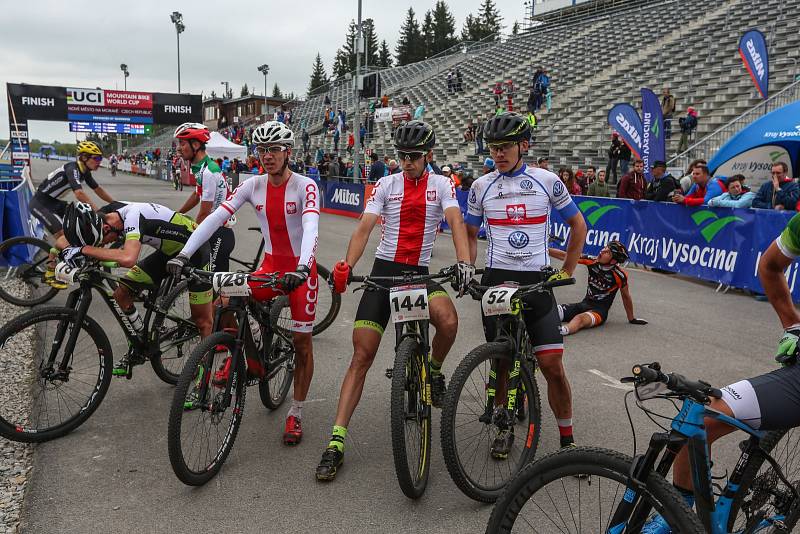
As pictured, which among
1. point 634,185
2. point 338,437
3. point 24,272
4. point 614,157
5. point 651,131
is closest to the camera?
point 338,437

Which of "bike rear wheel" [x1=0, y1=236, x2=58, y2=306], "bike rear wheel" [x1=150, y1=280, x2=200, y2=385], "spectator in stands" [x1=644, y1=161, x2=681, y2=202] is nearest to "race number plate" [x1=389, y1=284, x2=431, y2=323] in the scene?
"bike rear wheel" [x1=150, y1=280, x2=200, y2=385]

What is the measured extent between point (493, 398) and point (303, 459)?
1.37 metres

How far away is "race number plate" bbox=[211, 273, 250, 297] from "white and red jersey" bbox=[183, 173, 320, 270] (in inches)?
23.1

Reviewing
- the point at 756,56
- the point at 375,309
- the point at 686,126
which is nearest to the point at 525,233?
the point at 375,309

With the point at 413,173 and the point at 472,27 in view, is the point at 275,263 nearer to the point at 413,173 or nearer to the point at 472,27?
the point at 413,173

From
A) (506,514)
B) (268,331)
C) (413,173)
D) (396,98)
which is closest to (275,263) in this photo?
(268,331)

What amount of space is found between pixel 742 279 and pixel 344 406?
27.1ft

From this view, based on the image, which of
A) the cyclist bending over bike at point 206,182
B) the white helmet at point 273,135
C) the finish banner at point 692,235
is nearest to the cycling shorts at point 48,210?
the cyclist bending over bike at point 206,182

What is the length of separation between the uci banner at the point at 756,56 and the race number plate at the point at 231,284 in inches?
645

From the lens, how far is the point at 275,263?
482 cm

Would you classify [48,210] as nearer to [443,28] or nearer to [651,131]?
[651,131]

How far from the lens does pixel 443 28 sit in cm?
9325

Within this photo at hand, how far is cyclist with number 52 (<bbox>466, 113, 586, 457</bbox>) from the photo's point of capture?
402 centimetres

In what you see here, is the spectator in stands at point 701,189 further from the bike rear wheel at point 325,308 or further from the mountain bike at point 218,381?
the mountain bike at point 218,381
